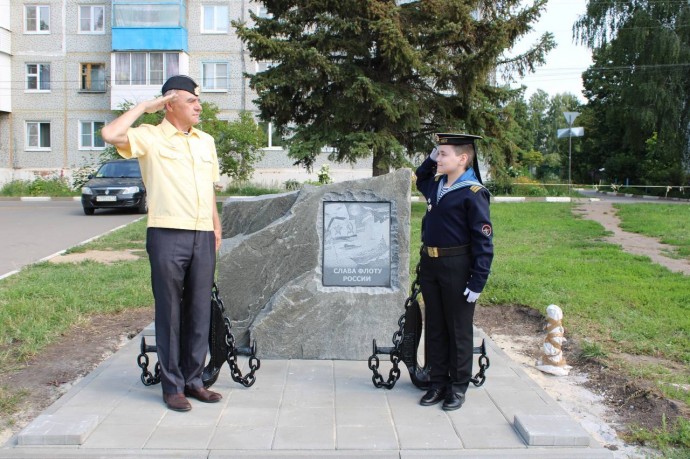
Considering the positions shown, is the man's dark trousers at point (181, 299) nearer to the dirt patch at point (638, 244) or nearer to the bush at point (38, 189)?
the dirt patch at point (638, 244)

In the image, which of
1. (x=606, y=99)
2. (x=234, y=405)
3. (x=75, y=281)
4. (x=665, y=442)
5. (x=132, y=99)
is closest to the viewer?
(x=665, y=442)

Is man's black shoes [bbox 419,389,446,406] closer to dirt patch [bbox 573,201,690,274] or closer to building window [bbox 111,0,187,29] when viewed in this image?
dirt patch [bbox 573,201,690,274]

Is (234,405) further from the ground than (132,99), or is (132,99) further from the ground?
(132,99)

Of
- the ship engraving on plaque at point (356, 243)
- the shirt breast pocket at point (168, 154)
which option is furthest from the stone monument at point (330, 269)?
the shirt breast pocket at point (168, 154)

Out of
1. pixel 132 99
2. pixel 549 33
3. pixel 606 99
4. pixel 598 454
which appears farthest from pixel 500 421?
pixel 606 99

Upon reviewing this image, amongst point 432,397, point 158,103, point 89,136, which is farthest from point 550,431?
point 89,136

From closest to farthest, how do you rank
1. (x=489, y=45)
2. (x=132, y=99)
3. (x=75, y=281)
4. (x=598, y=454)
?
(x=598, y=454), (x=75, y=281), (x=489, y=45), (x=132, y=99)

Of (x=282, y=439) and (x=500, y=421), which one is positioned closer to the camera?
(x=282, y=439)

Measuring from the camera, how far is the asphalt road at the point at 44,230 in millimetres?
11539

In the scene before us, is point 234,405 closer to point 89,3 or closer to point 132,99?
point 132,99

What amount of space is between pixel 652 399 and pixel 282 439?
8.40ft

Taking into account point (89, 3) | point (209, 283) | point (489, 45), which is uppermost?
point (89, 3)

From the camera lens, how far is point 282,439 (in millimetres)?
3889

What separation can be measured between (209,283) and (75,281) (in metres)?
4.87
